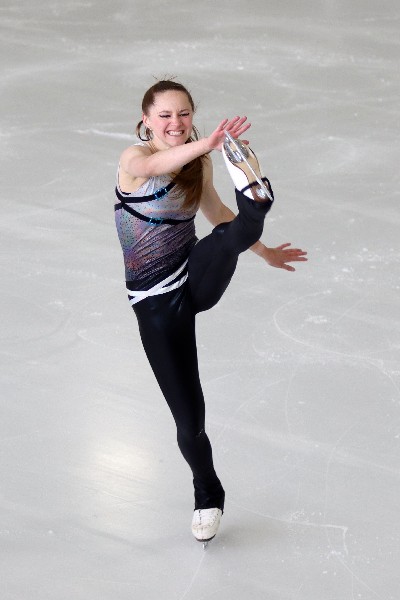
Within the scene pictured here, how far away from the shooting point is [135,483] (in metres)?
3.17

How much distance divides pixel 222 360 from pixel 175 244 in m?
1.19

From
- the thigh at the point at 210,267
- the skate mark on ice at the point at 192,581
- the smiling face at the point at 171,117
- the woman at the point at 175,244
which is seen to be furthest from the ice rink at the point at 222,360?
the smiling face at the point at 171,117

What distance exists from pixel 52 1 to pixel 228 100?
2.56 meters

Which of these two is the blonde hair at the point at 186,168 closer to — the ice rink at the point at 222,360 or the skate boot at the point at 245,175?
the skate boot at the point at 245,175

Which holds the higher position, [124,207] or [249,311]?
[124,207]

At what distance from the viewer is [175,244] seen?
2676 mm

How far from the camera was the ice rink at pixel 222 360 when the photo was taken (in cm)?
288

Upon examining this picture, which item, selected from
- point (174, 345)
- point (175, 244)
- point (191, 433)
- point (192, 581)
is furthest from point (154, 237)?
point (192, 581)

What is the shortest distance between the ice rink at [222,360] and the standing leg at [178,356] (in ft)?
1.10

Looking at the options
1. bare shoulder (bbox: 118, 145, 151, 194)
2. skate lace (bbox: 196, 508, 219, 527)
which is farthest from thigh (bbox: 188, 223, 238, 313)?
skate lace (bbox: 196, 508, 219, 527)

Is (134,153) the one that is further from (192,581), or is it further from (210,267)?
(192,581)

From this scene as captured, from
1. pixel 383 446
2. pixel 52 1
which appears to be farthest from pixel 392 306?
pixel 52 1

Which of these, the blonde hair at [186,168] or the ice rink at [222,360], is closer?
the blonde hair at [186,168]

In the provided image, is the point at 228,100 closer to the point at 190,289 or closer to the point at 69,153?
the point at 69,153
